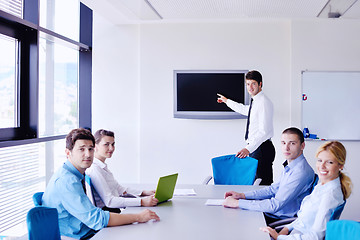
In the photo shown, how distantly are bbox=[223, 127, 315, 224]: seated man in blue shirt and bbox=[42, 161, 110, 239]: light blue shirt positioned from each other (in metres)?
1.05

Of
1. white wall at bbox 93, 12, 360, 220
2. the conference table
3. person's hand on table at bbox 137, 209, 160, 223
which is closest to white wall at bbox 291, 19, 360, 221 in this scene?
white wall at bbox 93, 12, 360, 220

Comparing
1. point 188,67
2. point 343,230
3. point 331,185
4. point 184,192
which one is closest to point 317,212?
point 331,185

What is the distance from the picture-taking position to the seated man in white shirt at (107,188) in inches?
129

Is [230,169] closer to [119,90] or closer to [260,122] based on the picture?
[260,122]

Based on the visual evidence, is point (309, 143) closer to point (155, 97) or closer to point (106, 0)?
point (155, 97)

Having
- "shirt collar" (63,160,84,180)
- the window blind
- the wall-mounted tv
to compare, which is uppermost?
the window blind

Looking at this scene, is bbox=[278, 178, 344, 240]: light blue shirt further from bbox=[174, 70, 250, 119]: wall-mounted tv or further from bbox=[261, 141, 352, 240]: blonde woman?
bbox=[174, 70, 250, 119]: wall-mounted tv

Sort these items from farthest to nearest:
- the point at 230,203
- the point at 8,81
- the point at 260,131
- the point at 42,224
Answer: the point at 260,131 → the point at 8,81 → the point at 230,203 → the point at 42,224

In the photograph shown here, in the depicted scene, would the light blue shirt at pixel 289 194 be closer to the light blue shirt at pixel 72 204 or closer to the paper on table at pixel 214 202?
the paper on table at pixel 214 202

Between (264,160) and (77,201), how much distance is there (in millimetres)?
2868

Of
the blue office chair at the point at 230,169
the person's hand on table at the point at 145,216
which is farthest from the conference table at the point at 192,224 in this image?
the blue office chair at the point at 230,169

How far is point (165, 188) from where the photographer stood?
3340 mm

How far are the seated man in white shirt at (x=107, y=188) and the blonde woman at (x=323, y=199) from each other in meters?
1.08

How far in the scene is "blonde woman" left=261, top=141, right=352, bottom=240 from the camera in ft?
8.66
